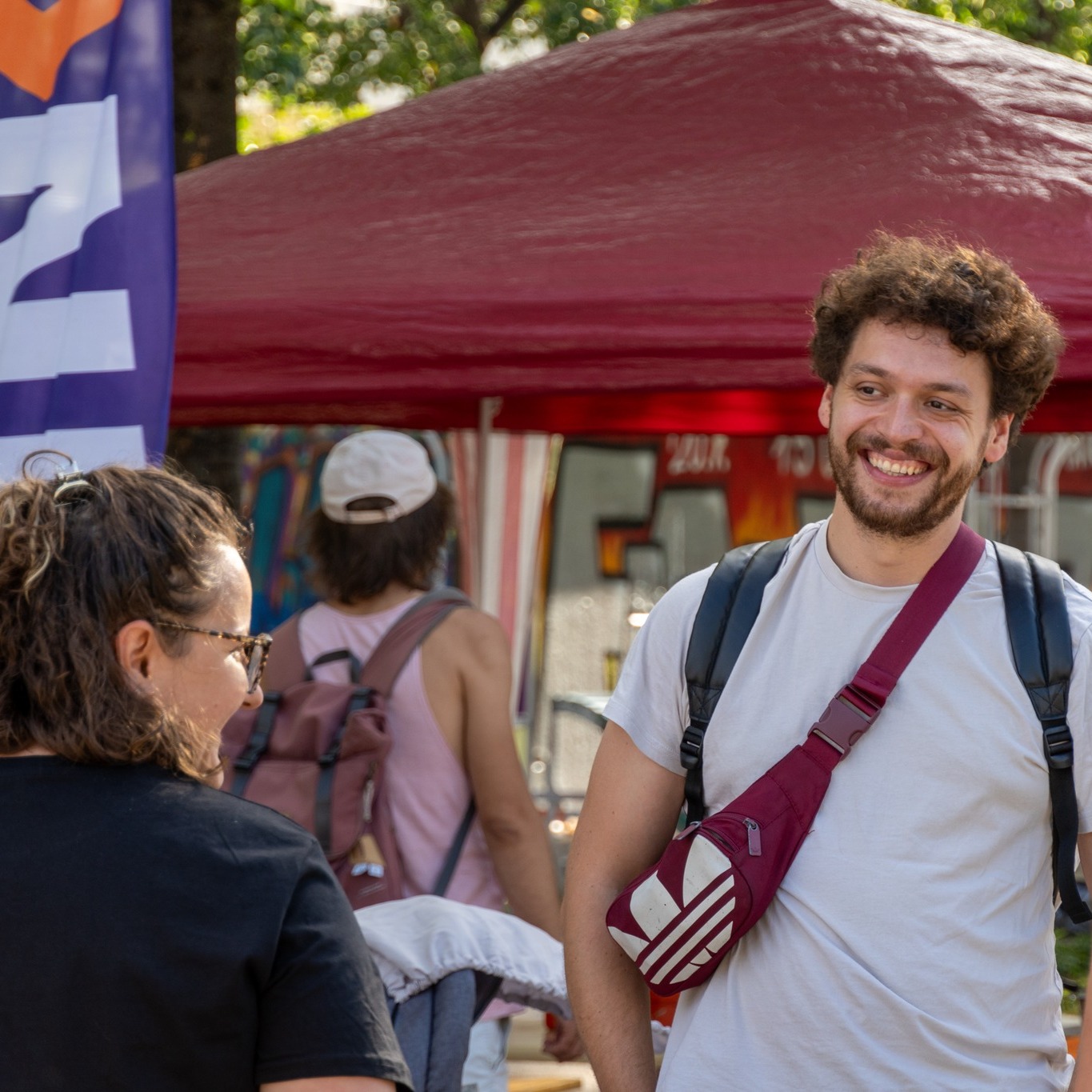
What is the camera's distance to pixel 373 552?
288 centimetres

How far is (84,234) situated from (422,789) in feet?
3.87

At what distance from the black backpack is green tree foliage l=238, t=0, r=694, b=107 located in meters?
8.79

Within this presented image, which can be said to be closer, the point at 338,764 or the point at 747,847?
the point at 747,847

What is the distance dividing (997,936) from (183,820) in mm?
1002

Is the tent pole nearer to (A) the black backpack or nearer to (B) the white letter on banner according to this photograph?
(B) the white letter on banner

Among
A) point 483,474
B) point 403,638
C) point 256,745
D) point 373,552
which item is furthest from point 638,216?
point 483,474

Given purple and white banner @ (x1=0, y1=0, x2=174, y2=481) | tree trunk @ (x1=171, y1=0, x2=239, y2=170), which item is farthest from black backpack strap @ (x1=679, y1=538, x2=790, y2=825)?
tree trunk @ (x1=171, y1=0, x2=239, y2=170)

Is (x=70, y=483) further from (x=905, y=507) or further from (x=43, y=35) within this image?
(x=43, y=35)

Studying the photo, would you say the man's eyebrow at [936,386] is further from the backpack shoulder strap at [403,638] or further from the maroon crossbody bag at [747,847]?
the backpack shoulder strap at [403,638]

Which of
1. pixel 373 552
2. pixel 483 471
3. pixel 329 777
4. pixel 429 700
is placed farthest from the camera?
pixel 483 471

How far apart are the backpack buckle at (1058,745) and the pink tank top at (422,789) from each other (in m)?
1.29

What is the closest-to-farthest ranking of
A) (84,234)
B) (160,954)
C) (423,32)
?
(160,954) < (84,234) < (423,32)

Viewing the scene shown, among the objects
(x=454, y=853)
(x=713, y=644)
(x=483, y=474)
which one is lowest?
(x=454, y=853)

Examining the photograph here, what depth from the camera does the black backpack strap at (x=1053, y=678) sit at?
1.76 meters
